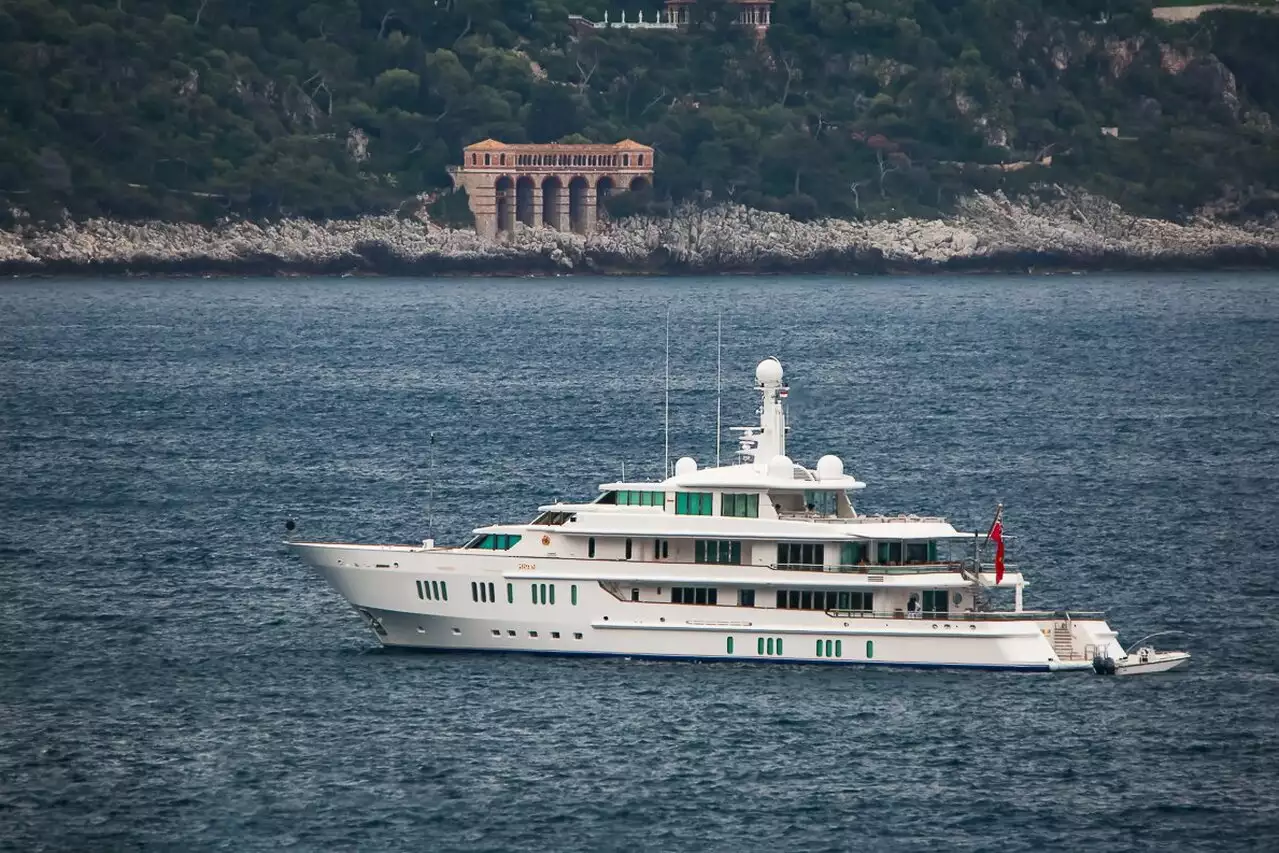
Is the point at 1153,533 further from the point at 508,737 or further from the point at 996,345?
the point at 996,345

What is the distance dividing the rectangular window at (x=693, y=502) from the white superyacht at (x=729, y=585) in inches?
1.9

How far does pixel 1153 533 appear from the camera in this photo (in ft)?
283

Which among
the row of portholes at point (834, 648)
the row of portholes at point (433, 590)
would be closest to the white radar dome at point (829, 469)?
the row of portholes at point (834, 648)

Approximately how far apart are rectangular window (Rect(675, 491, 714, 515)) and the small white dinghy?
9774mm

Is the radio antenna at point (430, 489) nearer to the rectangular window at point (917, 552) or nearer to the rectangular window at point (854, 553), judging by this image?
the rectangular window at point (854, 553)

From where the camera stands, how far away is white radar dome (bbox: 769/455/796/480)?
214 feet

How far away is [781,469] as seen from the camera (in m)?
65.2

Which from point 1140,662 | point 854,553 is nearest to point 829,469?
point 854,553

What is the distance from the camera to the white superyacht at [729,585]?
6394 centimetres

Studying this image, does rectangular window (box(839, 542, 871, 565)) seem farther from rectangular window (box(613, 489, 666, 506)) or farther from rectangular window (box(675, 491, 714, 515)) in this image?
rectangular window (box(613, 489, 666, 506))

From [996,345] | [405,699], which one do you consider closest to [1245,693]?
[405,699]

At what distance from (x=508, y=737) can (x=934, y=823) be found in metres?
10.0

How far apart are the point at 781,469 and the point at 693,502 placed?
223cm

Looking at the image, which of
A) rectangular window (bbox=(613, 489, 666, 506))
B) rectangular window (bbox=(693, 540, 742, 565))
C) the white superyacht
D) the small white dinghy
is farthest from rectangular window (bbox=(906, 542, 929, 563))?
rectangular window (bbox=(613, 489, 666, 506))
